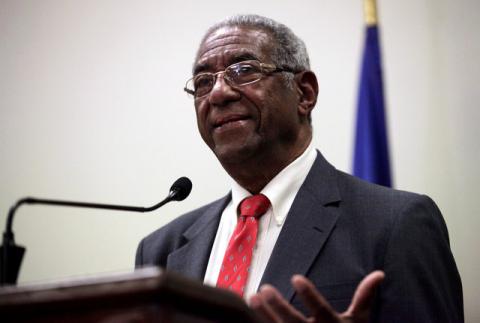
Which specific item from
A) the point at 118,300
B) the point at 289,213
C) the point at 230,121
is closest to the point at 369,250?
the point at 289,213

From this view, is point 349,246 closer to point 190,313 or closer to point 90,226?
point 190,313

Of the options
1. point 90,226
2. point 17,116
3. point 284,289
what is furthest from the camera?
point 17,116

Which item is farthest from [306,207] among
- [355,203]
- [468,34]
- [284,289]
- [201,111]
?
[468,34]

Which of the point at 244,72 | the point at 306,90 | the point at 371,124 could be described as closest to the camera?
the point at 244,72

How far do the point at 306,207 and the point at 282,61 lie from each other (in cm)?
57

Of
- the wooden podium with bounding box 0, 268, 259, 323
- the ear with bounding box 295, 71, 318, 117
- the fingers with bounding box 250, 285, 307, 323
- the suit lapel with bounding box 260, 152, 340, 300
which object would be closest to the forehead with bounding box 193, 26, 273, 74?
the ear with bounding box 295, 71, 318, 117

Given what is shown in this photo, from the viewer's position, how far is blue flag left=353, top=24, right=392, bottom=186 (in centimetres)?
301

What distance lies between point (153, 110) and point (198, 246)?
59.0 inches

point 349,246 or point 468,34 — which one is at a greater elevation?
point 468,34

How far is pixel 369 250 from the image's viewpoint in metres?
1.96

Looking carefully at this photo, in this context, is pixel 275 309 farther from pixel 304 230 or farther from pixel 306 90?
pixel 306 90

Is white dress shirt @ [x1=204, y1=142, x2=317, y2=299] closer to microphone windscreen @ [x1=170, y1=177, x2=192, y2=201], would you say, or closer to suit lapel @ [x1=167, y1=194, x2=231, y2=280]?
suit lapel @ [x1=167, y1=194, x2=231, y2=280]

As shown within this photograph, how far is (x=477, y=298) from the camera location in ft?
9.78

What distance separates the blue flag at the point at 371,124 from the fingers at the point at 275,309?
1765mm
